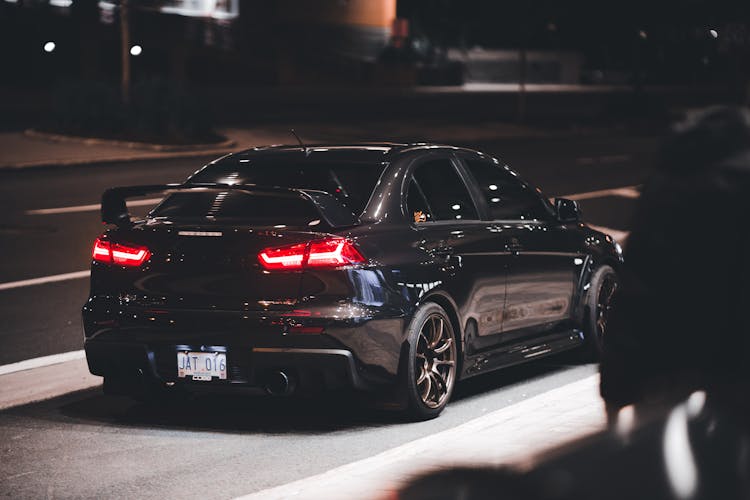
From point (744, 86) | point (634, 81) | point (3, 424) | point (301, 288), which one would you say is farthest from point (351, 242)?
point (634, 81)

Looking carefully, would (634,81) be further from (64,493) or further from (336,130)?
(64,493)

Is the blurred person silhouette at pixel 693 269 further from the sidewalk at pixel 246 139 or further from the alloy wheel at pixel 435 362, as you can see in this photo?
the sidewalk at pixel 246 139

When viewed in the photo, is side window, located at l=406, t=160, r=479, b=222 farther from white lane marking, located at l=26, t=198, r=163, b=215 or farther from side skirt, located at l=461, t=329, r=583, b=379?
white lane marking, located at l=26, t=198, r=163, b=215

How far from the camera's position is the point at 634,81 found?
1984 inches

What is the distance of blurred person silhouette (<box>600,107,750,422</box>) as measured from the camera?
13.3 ft

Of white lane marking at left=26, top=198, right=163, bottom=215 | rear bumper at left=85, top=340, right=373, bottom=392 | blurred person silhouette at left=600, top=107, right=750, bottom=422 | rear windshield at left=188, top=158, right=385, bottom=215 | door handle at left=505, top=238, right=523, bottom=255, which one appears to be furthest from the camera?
white lane marking at left=26, top=198, right=163, bottom=215

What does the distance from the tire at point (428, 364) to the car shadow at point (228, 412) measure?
0.18 meters

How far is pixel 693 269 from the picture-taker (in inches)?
163

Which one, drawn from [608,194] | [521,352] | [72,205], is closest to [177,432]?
[521,352]

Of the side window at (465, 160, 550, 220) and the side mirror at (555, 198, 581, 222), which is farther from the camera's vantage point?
the side mirror at (555, 198, 581, 222)

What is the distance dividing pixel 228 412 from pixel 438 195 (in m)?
1.79

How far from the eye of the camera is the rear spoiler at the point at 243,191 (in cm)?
750

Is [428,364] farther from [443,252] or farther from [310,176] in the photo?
[310,176]

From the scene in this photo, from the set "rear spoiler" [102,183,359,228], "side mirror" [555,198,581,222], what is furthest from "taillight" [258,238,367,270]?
"side mirror" [555,198,581,222]
